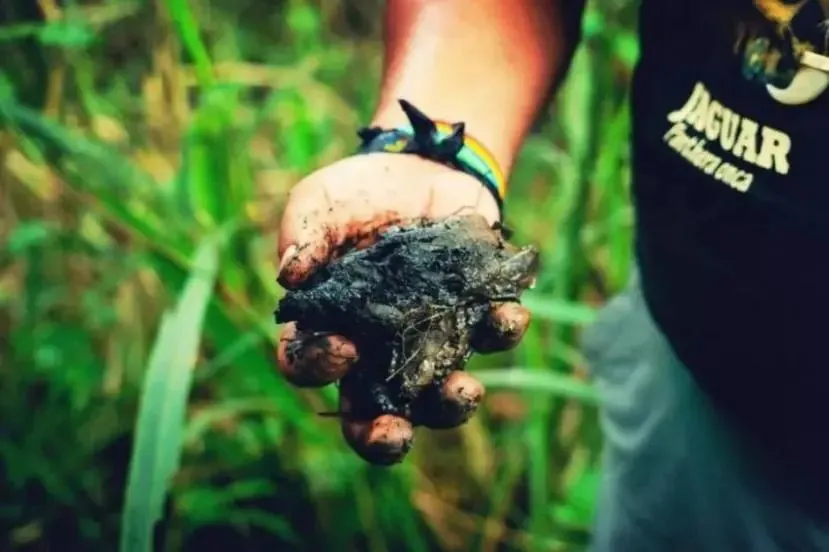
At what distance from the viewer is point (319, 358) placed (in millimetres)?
595

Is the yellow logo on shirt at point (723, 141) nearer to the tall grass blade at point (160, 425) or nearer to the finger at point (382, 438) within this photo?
the finger at point (382, 438)

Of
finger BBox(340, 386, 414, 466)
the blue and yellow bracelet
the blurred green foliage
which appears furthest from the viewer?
the blurred green foliage

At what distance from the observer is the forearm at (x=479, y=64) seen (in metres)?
0.74

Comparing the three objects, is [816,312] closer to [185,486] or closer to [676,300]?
[676,300]

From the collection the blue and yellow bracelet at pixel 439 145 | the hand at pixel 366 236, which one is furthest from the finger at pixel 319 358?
the blue and yellow bracelet at pixel 439 145

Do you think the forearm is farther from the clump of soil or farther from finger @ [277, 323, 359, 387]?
finger @ [277, 323, 359, 387]

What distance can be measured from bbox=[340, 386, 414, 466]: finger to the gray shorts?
12.5 inches

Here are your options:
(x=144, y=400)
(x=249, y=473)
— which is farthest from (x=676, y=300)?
(x=249, y=473)

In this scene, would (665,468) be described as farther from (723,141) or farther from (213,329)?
(213,329)

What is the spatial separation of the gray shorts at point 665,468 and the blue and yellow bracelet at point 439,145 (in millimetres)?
254

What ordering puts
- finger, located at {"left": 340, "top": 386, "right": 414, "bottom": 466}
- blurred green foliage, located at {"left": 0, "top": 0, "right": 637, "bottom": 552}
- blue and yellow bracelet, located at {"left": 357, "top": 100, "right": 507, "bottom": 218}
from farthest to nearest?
blurred green foliage, located at {"left": 0, "top": 0, "right": 637, "bottom": 552} → blue and yellow bracelet, located at {"left": 357, "top": 100, "right": 507, "bottom": 218} → finger, located at {"left": 340, "top": 386, "right": 414, "bottom": 466}

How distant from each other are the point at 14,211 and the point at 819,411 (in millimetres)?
1163

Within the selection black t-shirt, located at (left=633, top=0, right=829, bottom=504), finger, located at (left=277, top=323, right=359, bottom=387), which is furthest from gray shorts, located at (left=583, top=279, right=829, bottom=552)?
finger, located at (left=277, top=323, right=359, bottom=387)

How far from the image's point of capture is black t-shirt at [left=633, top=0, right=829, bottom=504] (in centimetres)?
59
